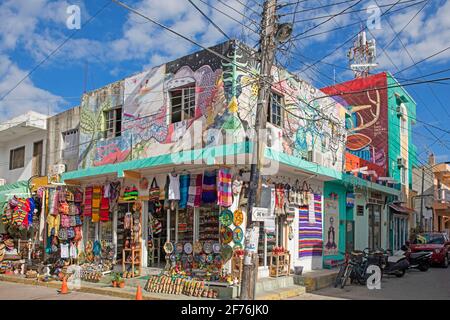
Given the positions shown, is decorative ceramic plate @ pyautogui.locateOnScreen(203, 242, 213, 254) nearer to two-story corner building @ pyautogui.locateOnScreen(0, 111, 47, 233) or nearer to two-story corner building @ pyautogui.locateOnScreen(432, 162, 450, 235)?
two-story corner building @ pyautogui.locateOnScreen(0, 111, 47, 233)

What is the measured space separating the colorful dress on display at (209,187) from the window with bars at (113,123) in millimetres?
5307

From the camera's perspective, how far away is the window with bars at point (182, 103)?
1398 centimetres

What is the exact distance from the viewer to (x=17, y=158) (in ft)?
77.0

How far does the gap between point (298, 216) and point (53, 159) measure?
39.7 ft

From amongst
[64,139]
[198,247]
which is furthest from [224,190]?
[64,139]

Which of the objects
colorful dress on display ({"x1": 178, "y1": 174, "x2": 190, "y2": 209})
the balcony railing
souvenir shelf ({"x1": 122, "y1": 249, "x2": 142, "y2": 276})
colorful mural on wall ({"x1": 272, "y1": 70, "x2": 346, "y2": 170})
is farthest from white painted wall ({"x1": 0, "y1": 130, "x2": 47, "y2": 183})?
the balcony railing

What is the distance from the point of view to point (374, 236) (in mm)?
22078

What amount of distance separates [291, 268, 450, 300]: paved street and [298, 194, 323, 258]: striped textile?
1.84 meters

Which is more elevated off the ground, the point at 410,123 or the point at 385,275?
the point at 410,123

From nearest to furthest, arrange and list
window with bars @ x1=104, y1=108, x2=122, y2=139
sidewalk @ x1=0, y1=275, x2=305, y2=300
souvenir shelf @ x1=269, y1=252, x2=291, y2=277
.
A: sidewalk @ x1=0, y1=275, x2=305, y2=300
souvenir shelf @ x1=269, y1=252, x2=291, y2=277
window with bars @ x1=104, y1=108, x2=122, y2=139

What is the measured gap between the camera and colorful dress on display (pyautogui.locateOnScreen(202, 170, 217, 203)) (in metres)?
12.4

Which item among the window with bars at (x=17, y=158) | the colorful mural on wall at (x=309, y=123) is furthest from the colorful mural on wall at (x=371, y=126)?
the window with bars at (x=17, y=158)
